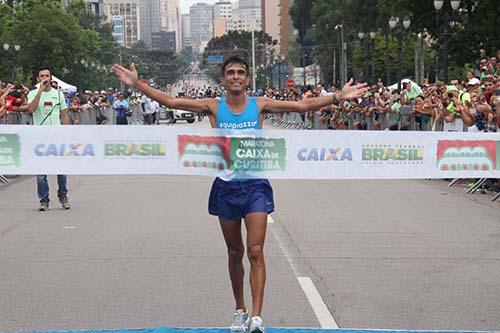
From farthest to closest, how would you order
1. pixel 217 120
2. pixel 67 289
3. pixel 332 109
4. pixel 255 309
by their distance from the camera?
1. pixel 332 109
2. pixel 67 289
3. pixel 217 120
4. pixel 255 309

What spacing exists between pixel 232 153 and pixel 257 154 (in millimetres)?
197

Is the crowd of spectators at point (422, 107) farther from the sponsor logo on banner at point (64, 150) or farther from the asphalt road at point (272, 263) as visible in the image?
the sponsor logo on banner at point (64, 150)

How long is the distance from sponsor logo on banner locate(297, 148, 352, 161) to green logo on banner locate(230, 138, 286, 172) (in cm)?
19

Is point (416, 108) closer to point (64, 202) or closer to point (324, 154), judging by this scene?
point (64, 202)

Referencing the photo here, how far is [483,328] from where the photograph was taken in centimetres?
752

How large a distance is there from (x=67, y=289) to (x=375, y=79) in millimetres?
78283

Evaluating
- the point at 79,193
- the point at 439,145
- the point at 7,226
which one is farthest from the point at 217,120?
the point at 79,193

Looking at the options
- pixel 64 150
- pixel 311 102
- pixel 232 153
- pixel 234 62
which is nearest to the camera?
pixel 234 62

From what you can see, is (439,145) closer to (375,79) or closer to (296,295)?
(296,295)

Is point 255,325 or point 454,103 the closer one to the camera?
point 255,325

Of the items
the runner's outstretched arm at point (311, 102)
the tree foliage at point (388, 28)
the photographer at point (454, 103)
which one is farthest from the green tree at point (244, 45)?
the runner's outstretched arm at point (311, 102)

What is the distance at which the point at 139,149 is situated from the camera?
25.8 ft

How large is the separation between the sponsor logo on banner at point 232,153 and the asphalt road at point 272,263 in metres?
1.19

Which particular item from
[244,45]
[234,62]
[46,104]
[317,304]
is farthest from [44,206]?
[244,45]
